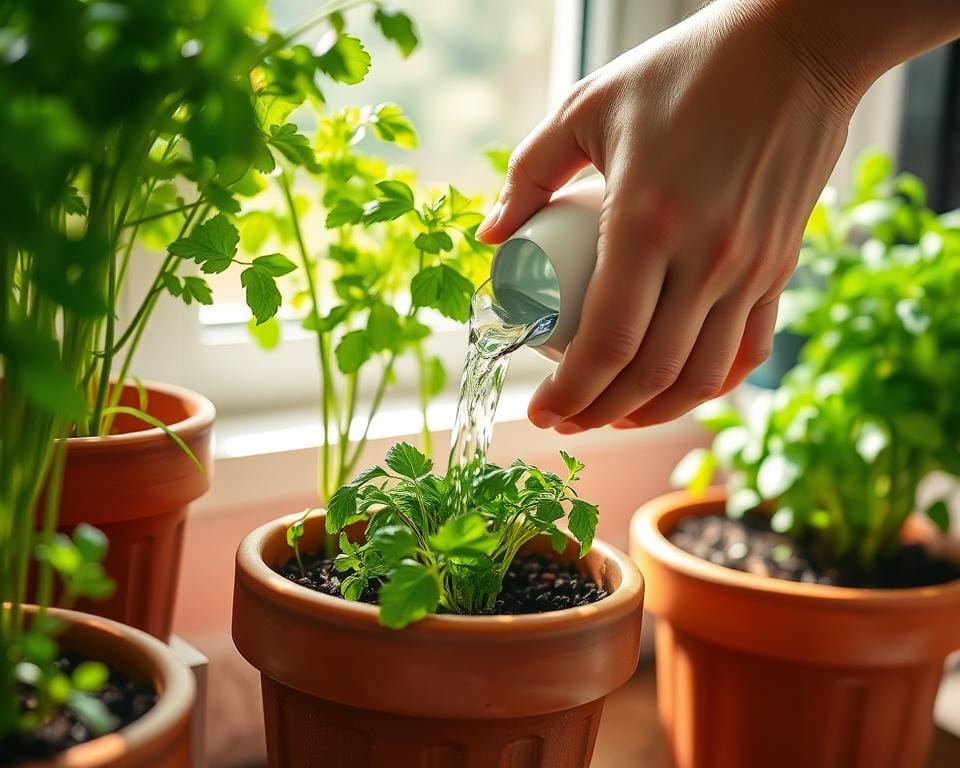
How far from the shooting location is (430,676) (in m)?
0.71

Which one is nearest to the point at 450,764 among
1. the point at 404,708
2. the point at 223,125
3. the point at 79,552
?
the point at 404,708

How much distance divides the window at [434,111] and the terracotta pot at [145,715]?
1.98 feet

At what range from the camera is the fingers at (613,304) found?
0.77 metres

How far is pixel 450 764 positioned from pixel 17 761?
281mm

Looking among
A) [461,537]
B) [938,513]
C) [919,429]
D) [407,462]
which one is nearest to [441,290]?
[407,462]

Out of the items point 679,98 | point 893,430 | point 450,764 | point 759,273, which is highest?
point 679,98

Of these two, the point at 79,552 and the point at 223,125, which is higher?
the point at 223,125

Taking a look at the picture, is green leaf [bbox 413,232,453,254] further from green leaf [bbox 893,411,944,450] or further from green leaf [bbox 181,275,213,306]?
green leaf [bbox 893,411,944,450]

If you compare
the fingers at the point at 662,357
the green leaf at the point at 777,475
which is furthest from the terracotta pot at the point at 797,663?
the fingers at the point at 662,357

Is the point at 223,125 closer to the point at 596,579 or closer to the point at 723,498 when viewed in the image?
the point at 596,579

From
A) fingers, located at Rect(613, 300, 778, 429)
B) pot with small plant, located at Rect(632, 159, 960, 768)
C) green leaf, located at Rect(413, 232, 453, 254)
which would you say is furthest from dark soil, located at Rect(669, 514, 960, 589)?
green leaf, located at Rect(413, 232, 453, 254)

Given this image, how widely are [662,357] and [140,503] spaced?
41cm

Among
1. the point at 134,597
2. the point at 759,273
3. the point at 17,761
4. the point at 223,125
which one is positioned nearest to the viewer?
the point at 223,125

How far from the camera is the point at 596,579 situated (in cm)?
89
